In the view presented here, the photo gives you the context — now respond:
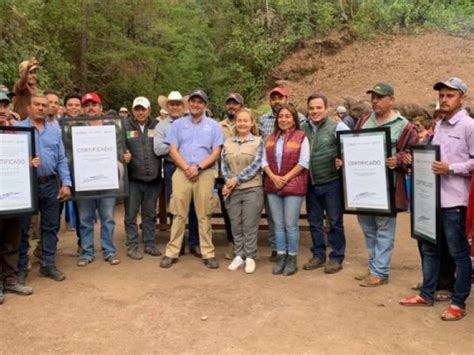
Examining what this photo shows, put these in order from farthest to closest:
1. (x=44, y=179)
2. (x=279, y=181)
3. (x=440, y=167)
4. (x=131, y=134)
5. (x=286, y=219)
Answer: (x=131, y=134) → (x=286, y=219) → (x=279, y=181) → (x=44, y=179) → (x=440, y=167)

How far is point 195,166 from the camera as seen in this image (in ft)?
19.1

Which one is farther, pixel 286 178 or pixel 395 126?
pixel 286 178

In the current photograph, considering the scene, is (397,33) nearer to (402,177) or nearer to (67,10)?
(67,10)

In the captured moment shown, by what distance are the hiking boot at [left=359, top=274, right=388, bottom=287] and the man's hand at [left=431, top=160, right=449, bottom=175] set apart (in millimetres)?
1474

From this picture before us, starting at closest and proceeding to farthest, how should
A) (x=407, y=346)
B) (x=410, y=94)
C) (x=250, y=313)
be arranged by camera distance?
(x=407, y=346)
(x=250, y=313)
(x=410, y=94)

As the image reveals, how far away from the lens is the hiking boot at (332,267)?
18.4 ft

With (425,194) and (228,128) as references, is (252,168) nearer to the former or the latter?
(228,128)

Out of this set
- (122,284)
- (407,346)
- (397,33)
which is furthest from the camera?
(397,33)

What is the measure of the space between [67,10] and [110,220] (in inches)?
579

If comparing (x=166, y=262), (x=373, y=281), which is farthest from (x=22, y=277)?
(x=373, y=281)

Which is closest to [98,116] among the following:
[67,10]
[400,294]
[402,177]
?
[402,177]

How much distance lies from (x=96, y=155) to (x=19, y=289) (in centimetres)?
175

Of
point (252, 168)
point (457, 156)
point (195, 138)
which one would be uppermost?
point (195, 138)

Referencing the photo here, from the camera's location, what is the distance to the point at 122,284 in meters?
5.28
